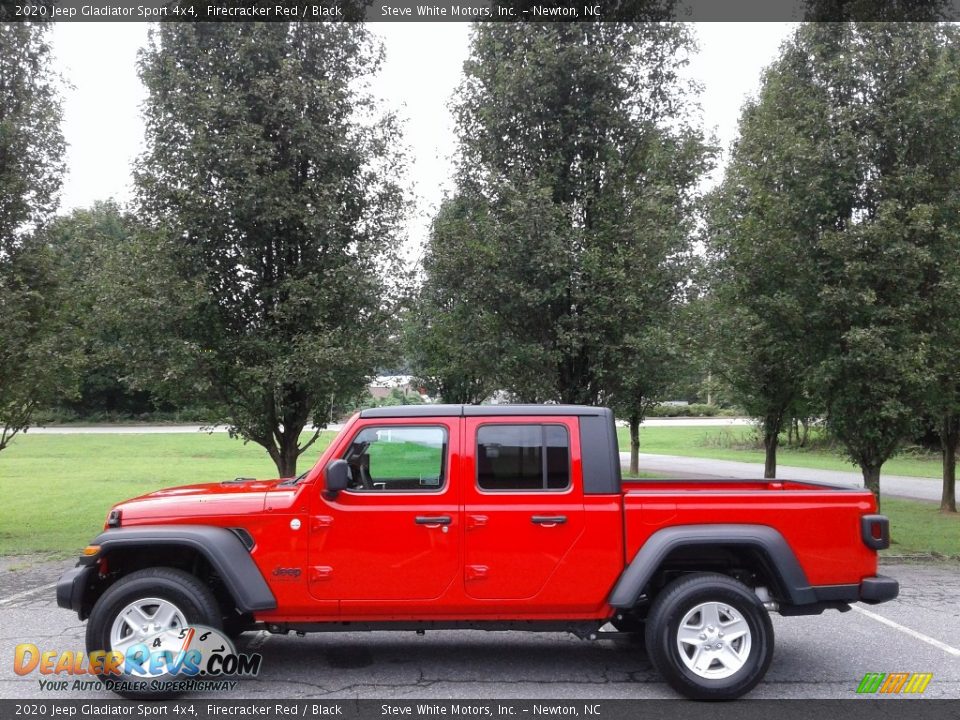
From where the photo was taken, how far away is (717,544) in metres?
5.18

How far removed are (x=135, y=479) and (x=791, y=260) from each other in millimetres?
16647

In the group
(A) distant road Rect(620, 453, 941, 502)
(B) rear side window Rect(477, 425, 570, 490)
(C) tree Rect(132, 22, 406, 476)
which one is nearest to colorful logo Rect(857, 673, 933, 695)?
(B) rear side window Rect(477, 425, 570, 490)

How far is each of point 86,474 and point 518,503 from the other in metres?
19.8

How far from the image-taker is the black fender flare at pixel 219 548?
5090 millimetres

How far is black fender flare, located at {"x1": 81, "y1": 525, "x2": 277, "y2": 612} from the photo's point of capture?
5.09 meters

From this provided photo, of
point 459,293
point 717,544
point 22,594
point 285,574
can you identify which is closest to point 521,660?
point 717,544

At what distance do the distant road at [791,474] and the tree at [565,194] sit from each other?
1025 cm

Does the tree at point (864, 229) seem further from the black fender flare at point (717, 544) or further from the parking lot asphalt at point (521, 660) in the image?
the black fender flare at point (717, 544)

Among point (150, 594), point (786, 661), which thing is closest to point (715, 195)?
point (786, 661)

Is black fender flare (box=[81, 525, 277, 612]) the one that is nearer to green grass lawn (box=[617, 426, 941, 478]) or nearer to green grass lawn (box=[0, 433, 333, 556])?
green grass lawn (box=[0, 433, 333, 556])

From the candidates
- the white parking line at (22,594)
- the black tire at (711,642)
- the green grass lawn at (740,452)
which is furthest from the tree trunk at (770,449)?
the white parking line at (22,594)

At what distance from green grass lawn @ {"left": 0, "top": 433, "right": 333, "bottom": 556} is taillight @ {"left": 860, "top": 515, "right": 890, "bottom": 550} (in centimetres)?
953

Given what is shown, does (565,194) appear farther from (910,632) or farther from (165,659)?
(165,659)

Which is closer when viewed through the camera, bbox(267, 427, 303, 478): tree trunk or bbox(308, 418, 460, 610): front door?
bbox(308, 418, 460, 610): front door
